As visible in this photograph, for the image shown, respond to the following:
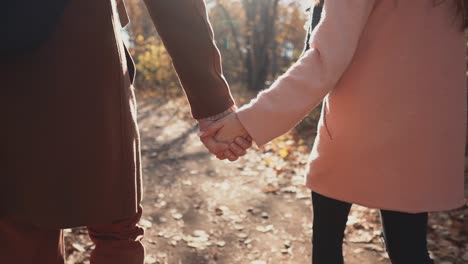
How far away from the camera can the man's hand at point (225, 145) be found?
1.59 m

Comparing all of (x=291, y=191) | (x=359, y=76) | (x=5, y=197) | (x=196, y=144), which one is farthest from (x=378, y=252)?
(x=196, y=144)

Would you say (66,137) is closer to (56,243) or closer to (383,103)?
(56,243)

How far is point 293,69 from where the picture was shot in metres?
1.43

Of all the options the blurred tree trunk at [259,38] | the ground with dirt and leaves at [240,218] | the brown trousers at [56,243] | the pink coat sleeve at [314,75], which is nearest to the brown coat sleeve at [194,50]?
the pink coat sleeve at [314,75]

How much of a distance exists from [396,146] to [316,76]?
36 centimetres

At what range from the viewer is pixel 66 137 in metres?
1.23

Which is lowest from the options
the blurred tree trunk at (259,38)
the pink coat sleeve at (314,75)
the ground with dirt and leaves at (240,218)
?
the ground with dirt and leaves at (240,218)

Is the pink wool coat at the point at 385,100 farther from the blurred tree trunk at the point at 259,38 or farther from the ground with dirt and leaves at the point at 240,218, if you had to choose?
the blurred tree trunk at the point at 259,38

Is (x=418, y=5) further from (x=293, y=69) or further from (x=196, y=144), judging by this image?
(x=196, y=144)

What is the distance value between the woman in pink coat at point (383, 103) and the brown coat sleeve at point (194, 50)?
12 cm

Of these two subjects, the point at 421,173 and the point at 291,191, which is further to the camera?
the point at 291,191

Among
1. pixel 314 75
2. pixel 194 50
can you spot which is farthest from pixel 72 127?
pixel 314 75

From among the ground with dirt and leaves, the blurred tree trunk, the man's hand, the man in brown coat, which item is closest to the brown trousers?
the man in brown coat

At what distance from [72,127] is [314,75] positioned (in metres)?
0.76
